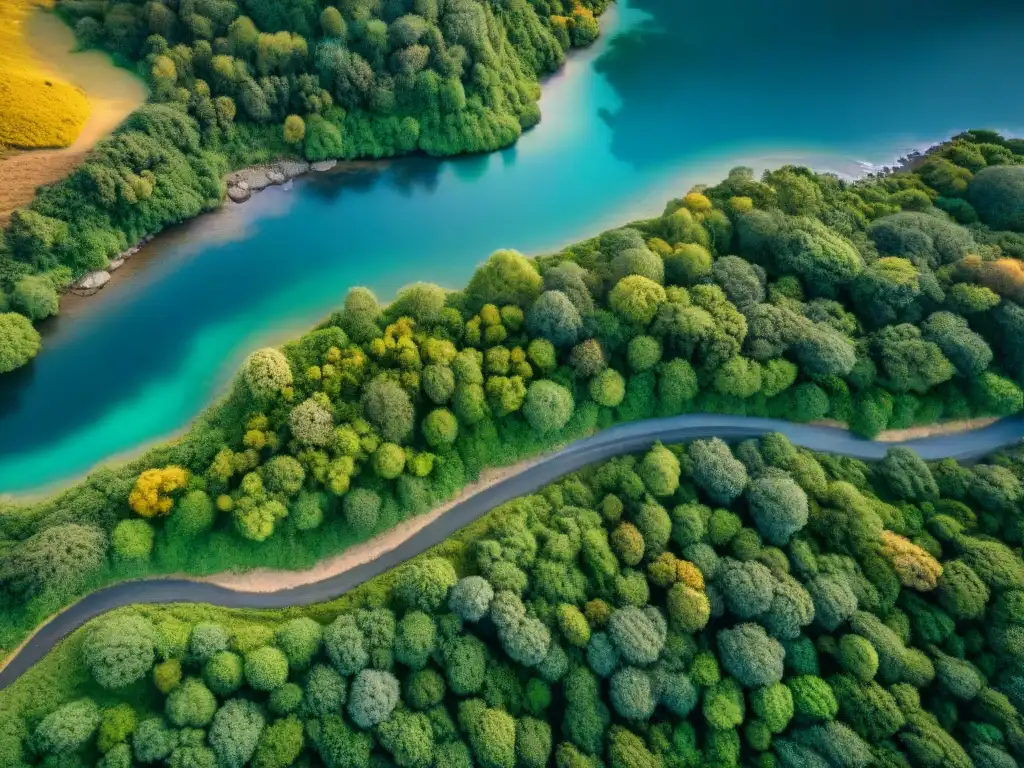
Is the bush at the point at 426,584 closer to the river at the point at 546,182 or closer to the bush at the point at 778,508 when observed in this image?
the bush at the point at 778,508

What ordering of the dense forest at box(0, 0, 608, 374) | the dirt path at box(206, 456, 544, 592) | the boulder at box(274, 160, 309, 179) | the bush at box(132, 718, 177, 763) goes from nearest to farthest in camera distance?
1. the bush at box(132, 718, 177, 763)
2. the dirt path at box(206, 456, 544, 592)
3. the dense forest at box(0, 0, 608, 374)
4. the boulder at box(274, 160, 309, 179)

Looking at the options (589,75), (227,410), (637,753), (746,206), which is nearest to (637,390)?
(746,206)

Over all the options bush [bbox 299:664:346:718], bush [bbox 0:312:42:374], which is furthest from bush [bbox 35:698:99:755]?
bush [bbox 0:312:42:374]

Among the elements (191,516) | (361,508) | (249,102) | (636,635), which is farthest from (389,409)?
(249,102)

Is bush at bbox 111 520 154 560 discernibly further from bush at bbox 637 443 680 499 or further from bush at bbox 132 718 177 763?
bush at bbox 637 443 680 499

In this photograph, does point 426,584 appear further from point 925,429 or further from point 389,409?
point 925,429
